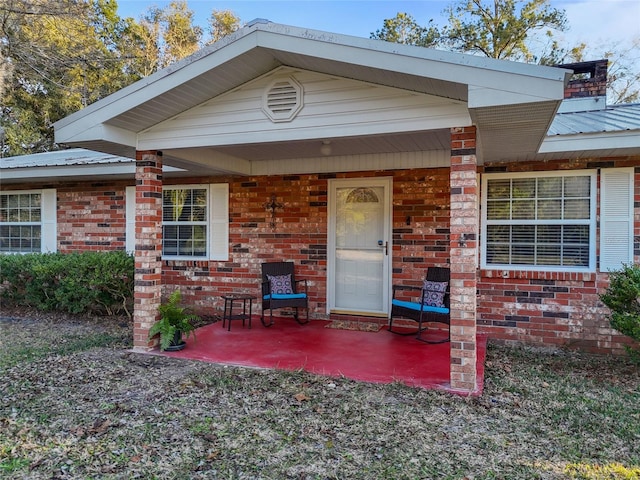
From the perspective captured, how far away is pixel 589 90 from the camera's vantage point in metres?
6.90

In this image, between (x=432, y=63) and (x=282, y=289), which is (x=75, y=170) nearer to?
(x=282, y=289)

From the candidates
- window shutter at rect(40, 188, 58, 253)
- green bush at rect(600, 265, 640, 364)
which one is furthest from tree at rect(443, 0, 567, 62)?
window shutter at rect(40, 188, 58, 253)

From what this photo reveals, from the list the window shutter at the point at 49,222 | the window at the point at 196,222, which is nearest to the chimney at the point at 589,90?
the window at the point at 196,222

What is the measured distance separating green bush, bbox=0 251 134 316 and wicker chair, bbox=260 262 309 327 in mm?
2192

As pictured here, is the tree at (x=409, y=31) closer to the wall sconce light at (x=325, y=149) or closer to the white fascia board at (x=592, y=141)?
the wall sconce light at (x=325, y=149)

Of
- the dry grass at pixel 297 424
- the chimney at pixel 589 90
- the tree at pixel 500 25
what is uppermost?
the tree at pixel 500 25

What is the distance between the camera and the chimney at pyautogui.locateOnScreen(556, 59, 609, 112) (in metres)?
6.77

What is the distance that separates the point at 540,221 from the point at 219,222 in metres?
4.81

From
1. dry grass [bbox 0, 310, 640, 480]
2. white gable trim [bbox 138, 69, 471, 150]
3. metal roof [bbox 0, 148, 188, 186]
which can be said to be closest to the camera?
dry grass [bbox 0, 310, 640, 480]

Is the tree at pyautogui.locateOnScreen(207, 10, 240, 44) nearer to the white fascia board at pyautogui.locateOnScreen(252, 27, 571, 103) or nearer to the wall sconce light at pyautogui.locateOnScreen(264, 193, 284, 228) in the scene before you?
the wall sconce light at pyautogui.locateOnScreen(264, 193, 284, 228)

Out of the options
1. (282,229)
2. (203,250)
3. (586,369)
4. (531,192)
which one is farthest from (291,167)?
(586,369)

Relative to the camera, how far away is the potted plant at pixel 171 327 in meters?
4.99

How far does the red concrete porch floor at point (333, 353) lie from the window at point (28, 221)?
4.46 meters

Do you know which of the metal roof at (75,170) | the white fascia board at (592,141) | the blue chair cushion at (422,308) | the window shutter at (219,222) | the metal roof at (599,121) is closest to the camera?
the white fascia board at (592,141)
